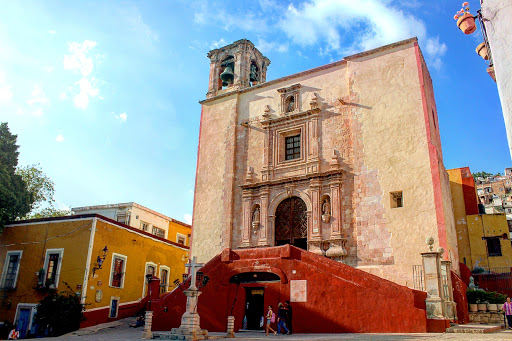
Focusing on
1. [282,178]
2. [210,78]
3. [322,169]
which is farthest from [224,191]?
[210,78]

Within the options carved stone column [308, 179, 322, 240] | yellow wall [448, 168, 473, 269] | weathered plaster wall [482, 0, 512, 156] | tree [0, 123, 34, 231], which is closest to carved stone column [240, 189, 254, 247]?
carved stone column [308, 179, 322, 240]

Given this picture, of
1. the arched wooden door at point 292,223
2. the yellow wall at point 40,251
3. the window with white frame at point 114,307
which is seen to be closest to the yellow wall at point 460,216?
the arched wooden door at point 292,223

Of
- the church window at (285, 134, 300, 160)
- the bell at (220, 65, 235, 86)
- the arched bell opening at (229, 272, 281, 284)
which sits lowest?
the arched bell opening at (229, 272, 281, 284)

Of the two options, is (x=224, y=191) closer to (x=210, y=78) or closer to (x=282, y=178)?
(x=282, y=178)

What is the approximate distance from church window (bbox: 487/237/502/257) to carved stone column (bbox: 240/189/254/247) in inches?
442

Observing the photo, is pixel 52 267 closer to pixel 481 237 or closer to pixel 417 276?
pixel 417 276

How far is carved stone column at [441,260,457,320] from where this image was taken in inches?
474

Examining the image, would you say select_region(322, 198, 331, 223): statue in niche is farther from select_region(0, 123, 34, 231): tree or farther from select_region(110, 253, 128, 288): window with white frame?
select_region(0, 123, 34, 231): tree

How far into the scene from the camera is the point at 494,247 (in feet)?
66.8

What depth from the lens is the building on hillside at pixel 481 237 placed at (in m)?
20.1

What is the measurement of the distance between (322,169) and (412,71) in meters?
5.20

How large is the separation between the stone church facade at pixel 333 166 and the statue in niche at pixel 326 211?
4cm

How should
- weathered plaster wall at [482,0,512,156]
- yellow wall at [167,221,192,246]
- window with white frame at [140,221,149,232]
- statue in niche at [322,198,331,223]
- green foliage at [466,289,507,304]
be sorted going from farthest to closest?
yellow wall at [167,221,192,246] < window with white frame at [140,221,149,232] < statue in niche at [322,198,331,223] < green foliage at [466,289,507,304] < weathered plaster wall at [482,0,512,156]

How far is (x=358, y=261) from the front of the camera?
52.7 ft
